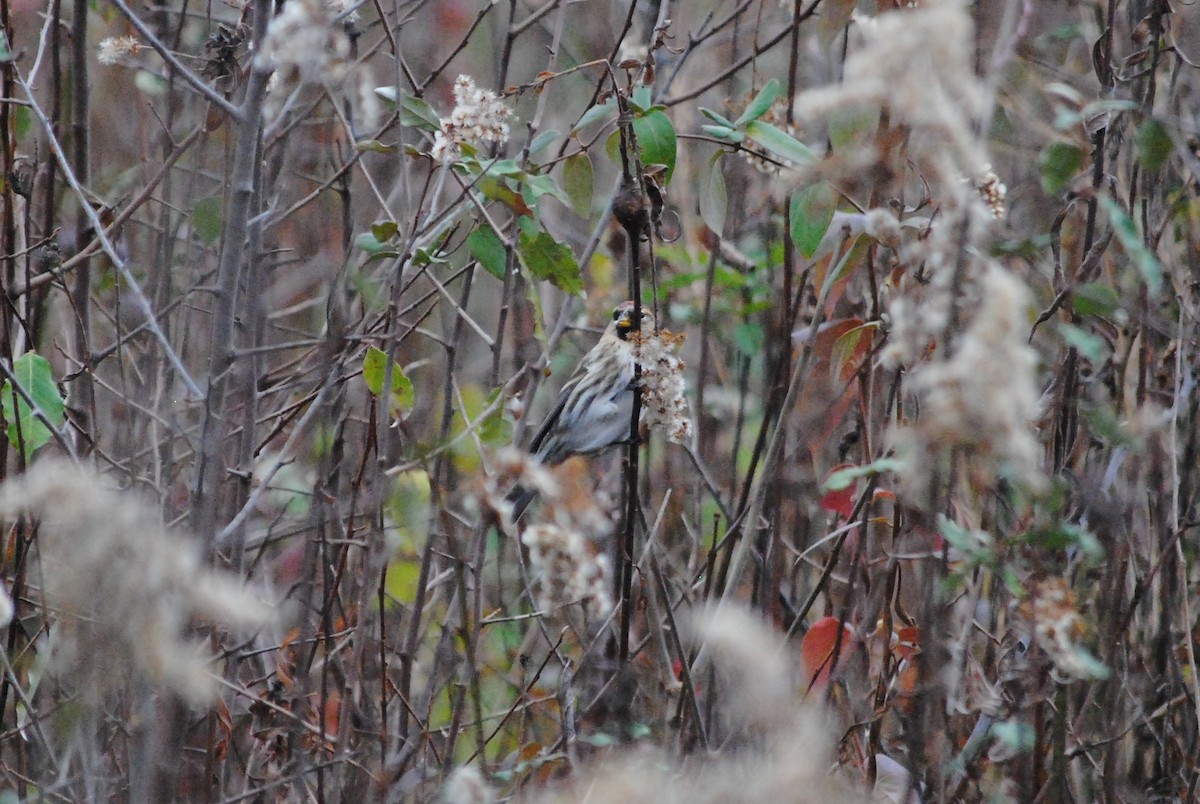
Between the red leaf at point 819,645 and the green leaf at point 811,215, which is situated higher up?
the green leaf at point 811,215

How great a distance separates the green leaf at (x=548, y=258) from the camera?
90.7 inches

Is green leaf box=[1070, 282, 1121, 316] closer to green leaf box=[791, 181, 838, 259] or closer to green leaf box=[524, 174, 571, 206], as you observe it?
green leaf box=[791, 181, 838, 259]

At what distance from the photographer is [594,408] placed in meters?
4.02

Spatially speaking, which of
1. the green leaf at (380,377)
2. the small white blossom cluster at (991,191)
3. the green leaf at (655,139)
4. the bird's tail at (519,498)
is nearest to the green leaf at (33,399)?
the green leaf at (380,377)

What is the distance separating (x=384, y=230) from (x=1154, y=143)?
1.35m

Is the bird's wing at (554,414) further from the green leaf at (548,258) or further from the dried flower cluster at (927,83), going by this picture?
the dried flower cluster at (927,83)

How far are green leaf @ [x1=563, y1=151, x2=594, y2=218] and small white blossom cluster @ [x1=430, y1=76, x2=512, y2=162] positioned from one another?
0.25 m

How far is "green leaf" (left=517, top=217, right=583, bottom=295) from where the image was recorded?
2.30 metres

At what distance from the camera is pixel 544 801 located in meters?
1.75

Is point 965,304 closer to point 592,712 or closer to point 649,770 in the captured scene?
point 649,770

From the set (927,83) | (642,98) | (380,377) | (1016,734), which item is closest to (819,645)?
(1016,734)

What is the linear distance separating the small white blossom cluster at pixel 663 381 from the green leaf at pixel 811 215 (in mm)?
324

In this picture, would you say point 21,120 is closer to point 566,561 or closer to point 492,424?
point 492,424

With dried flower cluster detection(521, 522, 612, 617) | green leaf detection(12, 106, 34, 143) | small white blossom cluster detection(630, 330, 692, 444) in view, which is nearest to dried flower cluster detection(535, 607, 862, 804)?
dried flower cluster detection(521, 522, 612, 617)
